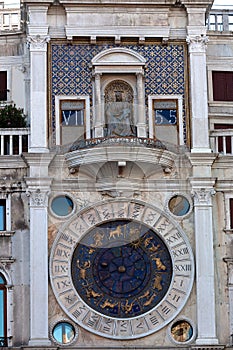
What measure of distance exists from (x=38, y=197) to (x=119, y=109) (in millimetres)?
2775

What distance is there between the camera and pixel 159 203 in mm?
27500

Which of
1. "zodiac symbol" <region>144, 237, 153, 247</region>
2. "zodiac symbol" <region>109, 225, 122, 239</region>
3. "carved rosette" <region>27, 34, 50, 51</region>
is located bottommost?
"zodiac symbol" <region>144, 237, 153, 247</region>

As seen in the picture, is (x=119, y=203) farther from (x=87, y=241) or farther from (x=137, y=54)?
(x=137, y=54)

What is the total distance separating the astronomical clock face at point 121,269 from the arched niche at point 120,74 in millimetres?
1991

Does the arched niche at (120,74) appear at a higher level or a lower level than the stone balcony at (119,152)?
higher

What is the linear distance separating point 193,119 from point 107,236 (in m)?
3.33

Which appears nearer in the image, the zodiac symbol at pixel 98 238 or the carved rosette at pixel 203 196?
the zodiac symbol at pixel 98 238

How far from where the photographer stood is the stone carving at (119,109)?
27.8 metres

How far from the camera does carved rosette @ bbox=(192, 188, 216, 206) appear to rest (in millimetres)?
27438

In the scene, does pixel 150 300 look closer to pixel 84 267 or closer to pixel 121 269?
pixel 121 269

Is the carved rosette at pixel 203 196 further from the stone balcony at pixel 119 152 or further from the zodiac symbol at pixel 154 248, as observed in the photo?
the zodiac symbol at pixel 154 248

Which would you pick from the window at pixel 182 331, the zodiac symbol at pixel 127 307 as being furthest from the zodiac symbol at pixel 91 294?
the window at pixel 182 331

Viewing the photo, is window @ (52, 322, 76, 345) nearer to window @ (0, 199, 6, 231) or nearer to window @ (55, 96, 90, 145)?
window @ (0, 199, 6, 231)

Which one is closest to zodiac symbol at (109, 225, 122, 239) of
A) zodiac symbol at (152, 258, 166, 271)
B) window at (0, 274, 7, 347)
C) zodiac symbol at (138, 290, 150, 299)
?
zodiac symbol at (152, 258, 166, 271)
